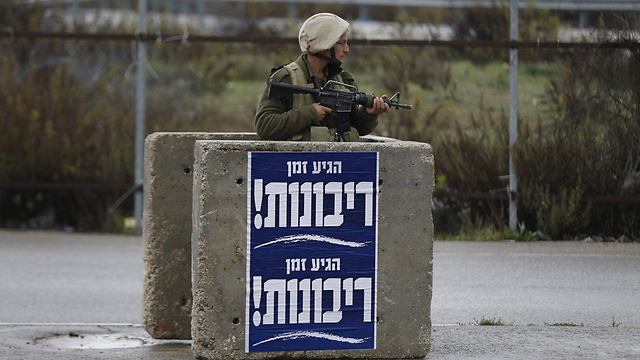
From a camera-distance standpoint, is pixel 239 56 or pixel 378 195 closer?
pixel 378 195

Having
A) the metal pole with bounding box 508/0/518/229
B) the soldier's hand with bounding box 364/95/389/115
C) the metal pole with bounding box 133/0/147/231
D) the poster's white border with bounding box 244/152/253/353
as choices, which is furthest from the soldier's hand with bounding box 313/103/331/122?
the metal pole with bounding box 133/0/147/231

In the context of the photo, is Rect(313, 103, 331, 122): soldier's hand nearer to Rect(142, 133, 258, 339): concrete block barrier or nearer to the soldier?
the soldier

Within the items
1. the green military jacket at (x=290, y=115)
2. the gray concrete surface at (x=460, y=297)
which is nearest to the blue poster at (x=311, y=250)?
the green military jacket at (x=290, y=115)

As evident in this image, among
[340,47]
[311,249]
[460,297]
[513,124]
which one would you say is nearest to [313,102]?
[340,47]

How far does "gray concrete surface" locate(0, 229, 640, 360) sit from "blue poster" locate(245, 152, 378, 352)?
65cm

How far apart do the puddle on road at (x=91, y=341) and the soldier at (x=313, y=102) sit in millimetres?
1703

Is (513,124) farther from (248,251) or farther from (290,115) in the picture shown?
(248,251)

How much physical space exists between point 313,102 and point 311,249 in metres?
0.90

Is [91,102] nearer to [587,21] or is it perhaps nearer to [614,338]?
[587,21]

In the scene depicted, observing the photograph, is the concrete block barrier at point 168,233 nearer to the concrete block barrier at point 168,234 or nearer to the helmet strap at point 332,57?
the concrete block barrier at point 168,234

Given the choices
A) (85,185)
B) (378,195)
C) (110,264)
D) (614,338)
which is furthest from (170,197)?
(85,185)

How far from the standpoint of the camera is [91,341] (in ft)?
18.0

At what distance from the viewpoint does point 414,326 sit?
4672mm

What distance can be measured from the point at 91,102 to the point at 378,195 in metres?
8.12
